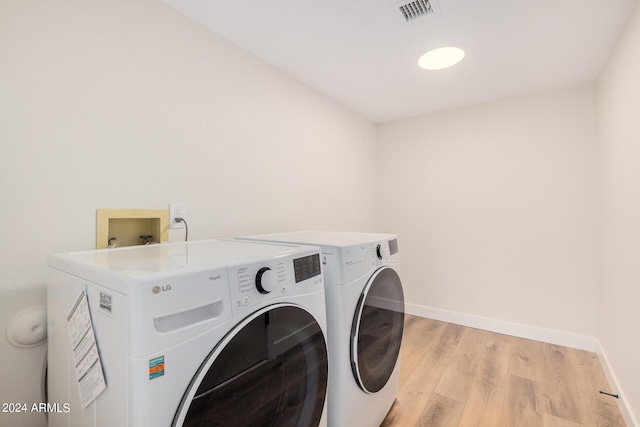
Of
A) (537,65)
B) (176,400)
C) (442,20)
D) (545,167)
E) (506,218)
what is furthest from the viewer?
(506,218)

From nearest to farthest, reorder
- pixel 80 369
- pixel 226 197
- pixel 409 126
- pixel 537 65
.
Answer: pixel 80 369
pixel 226 197
pixel 537 65
pixel 409 126

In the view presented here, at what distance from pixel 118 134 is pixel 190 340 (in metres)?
1.02

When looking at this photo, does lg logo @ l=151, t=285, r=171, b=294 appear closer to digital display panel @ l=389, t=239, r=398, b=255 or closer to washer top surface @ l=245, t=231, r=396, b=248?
washer top surface @ l=245, t=231, r=396, b=248

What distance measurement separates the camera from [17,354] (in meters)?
0.98

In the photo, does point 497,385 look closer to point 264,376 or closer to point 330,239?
point 330,239

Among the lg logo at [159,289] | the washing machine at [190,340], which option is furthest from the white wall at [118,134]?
the lg logo at [159,289]

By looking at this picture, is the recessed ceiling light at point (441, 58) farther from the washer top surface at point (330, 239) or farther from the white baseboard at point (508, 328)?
the white baseboard at point (508, 328)

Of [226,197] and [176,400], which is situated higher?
[226,197]

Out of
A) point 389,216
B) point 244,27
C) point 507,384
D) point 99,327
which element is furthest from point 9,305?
point 389,216

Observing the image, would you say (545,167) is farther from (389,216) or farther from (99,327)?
(99,327)

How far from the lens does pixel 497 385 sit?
71.6 inches

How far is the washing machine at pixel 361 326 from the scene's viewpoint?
113cm

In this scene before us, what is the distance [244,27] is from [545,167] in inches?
97.3

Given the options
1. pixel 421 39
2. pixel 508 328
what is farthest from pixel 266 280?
pixel 508 328
